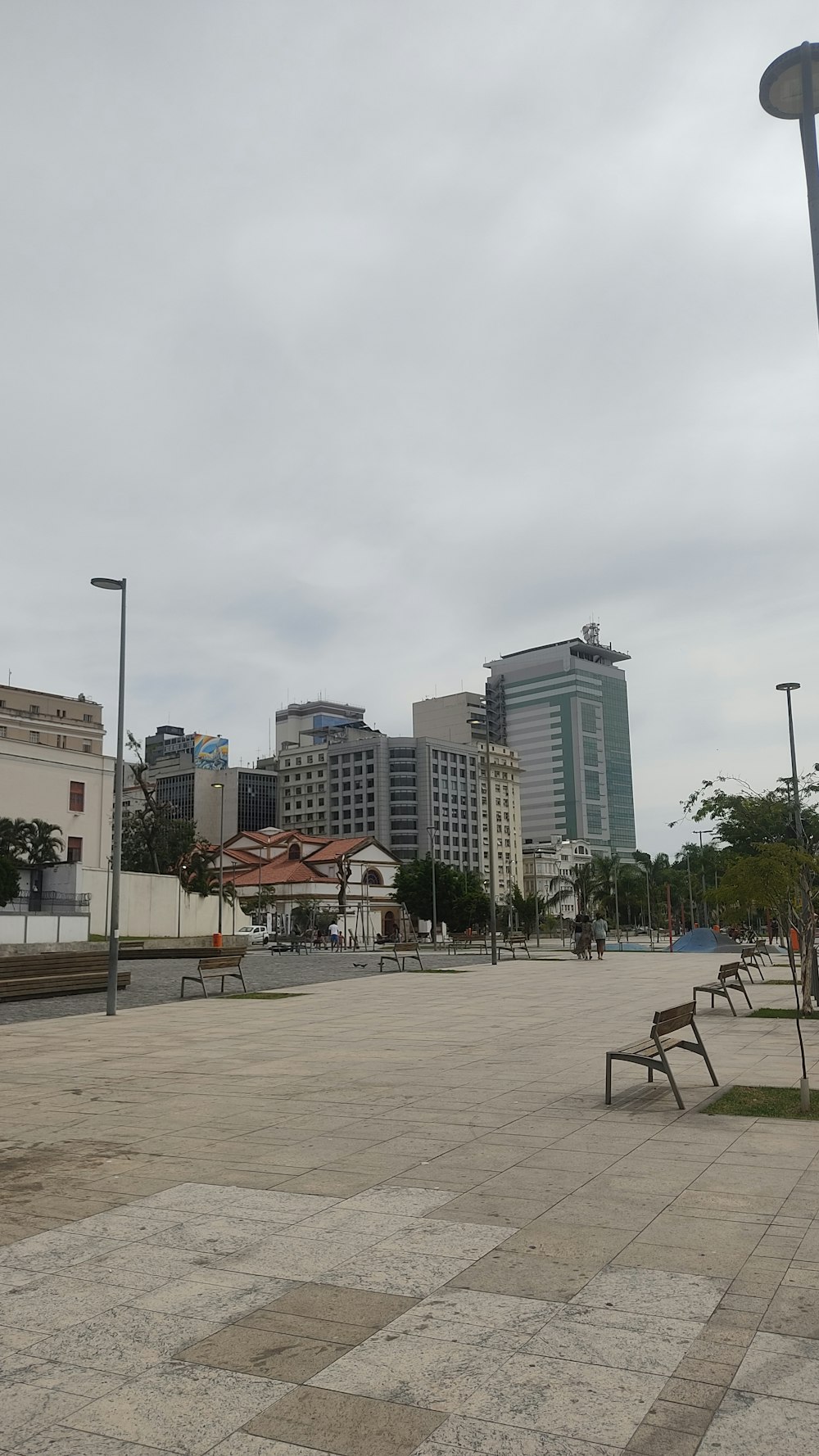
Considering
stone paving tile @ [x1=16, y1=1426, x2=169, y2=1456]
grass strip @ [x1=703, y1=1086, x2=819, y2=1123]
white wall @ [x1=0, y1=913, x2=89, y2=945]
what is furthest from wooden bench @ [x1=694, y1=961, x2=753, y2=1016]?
white wall @ [x1=0, y1=913, x2=89, y2=945]

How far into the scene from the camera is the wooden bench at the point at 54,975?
23.4 metres

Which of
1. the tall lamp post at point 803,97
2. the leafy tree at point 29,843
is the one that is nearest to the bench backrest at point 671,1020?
the tall lamp post at point 803,97

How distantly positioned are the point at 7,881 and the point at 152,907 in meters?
12.9

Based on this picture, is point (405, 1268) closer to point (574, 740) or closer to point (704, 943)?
point (704, 943)

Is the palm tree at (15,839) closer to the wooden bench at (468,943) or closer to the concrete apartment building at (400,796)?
the wooden bench at (468,943)

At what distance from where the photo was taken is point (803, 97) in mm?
8852

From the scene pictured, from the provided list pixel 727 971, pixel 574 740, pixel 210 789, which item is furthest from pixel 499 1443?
pixel 574 740

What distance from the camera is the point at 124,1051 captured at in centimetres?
1416

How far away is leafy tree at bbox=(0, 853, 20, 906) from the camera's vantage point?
164 ft

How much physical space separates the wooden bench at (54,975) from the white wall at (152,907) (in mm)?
31545

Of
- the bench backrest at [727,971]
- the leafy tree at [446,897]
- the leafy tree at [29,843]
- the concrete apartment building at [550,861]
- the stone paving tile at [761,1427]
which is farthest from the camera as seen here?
the concrete apartment building at [550,861]

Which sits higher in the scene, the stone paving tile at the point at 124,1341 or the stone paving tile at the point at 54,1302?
the stone paving tile at the point at 54,1302

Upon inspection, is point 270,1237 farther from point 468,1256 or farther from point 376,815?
point 376,815

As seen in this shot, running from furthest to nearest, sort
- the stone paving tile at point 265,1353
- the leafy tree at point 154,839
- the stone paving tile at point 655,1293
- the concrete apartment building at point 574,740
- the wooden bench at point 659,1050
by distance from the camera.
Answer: the concrete apartment building at point 574,740, the leafy tree at point 154,839, the wooden bench at point 659,1050, the stone paving tile at point 655,1293, the stone paving tile at point 265,1353
